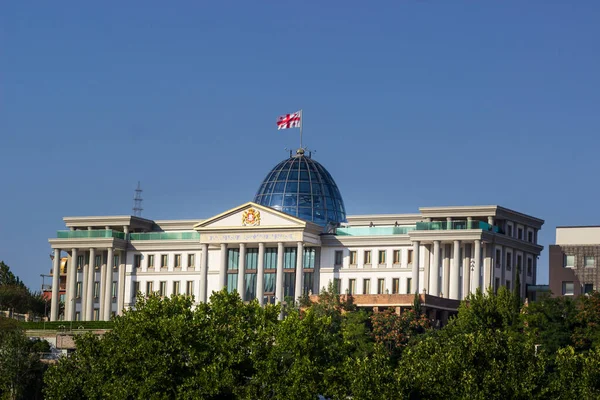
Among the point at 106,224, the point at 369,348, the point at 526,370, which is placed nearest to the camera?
the point at 526,370

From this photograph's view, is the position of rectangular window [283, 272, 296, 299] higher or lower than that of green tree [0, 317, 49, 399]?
higher

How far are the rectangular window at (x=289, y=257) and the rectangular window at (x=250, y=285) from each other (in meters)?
3.78

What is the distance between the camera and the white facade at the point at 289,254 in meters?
151

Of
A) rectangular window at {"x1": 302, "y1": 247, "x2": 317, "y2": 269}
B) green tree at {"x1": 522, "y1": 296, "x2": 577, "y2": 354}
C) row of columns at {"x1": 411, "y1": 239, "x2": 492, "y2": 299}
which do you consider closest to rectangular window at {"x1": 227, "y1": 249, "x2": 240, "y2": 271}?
rectangular window at {"x1": 302, "y1": 247, "x2": 317, "y2": 269}

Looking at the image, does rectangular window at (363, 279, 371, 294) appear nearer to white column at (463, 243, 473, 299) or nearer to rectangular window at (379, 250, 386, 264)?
rectangular window at (379, 250, 386, 264)

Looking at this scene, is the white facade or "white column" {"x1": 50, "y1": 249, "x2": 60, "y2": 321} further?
"white column" {"x1": 50, "y1": 249, "x2": 60, "y2": 321}

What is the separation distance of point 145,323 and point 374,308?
34.2 meters

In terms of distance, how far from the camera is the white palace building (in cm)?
15050

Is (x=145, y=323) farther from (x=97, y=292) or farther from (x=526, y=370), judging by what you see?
(x=97, y=292)

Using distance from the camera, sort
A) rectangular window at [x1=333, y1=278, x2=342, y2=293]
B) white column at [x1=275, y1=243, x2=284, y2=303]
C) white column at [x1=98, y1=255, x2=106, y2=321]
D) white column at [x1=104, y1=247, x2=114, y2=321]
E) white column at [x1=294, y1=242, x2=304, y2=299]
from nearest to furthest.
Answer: white column at [x1=294, y1=242, x2=304, y2=299] → white column at [x1=275, y1=243, x2=284, y2=303] → rectangular window at [x1=333, y1=278, x2=342, y2=293] → white column at [x1=104, y1=247, x2=114, y2=321] → white column at [x1=98, y1=255, x2=106, y2=321]

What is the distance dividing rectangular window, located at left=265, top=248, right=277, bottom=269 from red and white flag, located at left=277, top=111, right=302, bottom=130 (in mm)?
14213

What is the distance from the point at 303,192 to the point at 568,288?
1255 inches

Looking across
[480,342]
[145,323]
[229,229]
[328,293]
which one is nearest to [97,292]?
[229,229]

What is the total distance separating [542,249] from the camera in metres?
161
